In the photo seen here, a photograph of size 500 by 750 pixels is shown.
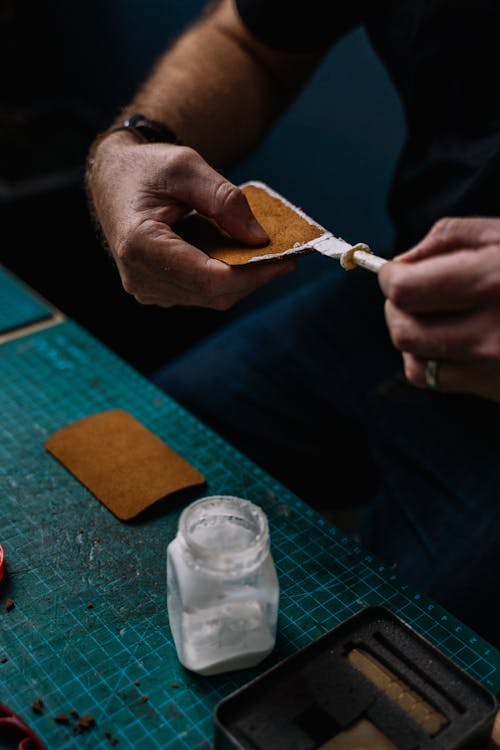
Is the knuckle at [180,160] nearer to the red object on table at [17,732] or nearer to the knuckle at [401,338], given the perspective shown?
the knuckle at [401,338]

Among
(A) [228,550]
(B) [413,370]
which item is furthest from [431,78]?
(A) [228,550]

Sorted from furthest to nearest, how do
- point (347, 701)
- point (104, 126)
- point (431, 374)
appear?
point (104, 126) → point (431, 374) → point (347, 701)

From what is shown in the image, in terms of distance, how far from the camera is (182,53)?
1.35 meters

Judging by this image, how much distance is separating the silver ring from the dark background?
1.02 metres

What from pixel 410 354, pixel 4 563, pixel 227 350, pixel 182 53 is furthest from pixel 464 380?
pixel 182 53

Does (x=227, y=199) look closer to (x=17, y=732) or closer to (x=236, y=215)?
(x=236, y=215)

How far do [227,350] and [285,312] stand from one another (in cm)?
12

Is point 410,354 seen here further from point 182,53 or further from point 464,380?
point 182,53

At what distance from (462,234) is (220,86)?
0.75 m

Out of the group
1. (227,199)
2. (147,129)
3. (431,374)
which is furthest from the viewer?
(147,129)

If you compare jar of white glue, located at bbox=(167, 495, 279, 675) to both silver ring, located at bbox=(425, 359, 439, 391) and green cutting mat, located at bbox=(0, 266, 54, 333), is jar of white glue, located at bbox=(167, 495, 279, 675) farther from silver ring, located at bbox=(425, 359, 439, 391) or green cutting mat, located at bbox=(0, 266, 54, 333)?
green cutting mat, located at bbox=(0, 266, 54, 333)

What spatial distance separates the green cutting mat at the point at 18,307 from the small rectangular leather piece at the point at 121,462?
0.27 m

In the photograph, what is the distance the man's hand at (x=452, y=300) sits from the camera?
0.66m

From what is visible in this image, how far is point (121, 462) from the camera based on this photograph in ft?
3.04
